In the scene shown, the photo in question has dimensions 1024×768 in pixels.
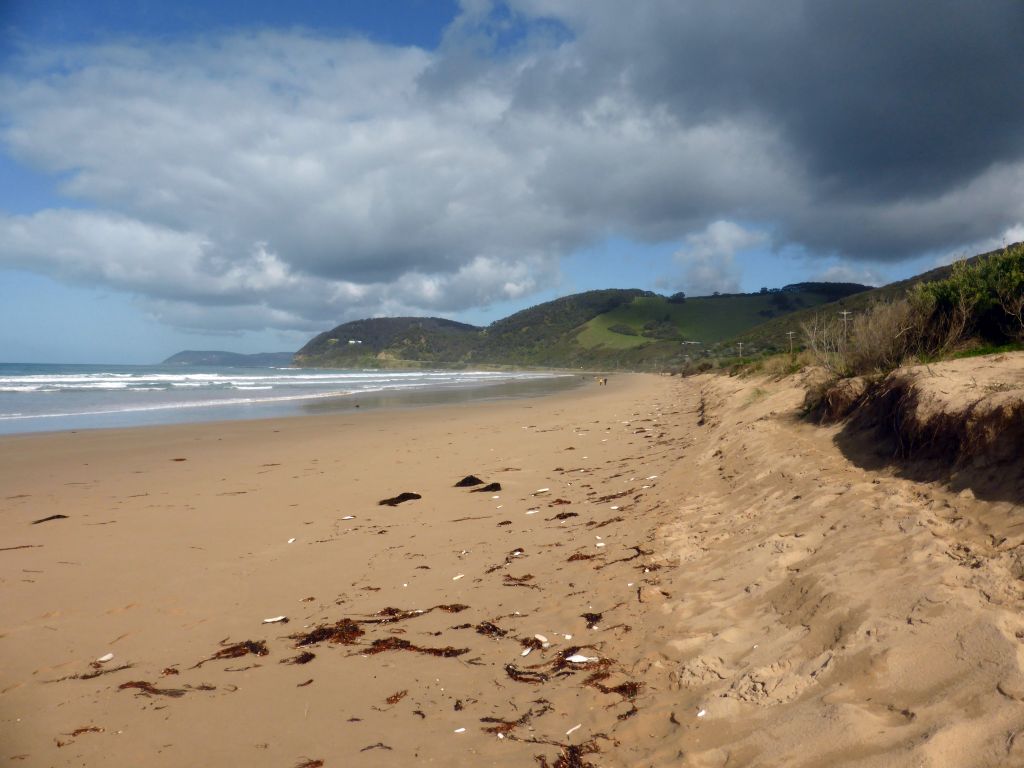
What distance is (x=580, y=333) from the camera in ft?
476

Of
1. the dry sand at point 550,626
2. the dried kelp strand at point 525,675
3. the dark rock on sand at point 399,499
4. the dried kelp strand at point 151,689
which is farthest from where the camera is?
the dark rock on sand at point 399,499

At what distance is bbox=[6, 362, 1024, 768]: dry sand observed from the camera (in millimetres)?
2750

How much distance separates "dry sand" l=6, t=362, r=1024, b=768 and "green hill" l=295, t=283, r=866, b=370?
85783 millimetres

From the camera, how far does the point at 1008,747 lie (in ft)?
7.05

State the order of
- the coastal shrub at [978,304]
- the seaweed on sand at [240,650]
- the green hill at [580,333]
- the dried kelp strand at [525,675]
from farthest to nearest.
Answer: the green hill at [580,333]
the coastal shrub at [978,304]
the seaweed on sand at [240,650]
the dried kelp strand at [525,675]

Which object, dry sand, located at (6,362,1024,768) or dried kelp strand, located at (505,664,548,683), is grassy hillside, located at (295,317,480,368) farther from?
dried kelp strand, located at (505,664,548,683)

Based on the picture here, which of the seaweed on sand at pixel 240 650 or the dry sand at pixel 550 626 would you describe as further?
the seaweed on sand at pixel 240 650

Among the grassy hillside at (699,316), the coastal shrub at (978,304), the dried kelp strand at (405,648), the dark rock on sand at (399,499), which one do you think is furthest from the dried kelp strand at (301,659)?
the grassy hillside at (699,316)

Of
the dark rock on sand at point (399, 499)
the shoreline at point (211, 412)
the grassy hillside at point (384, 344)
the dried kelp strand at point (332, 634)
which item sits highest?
the grassy hillside at point (384, 344)

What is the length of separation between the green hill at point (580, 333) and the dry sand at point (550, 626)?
85783 mm

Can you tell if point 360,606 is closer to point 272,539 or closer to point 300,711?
point 300,711

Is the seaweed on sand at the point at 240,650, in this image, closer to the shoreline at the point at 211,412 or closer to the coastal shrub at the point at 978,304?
the coastal shrub at the point at 978,304

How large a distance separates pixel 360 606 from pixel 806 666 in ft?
10.7

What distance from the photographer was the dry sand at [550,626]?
275 centimetres
